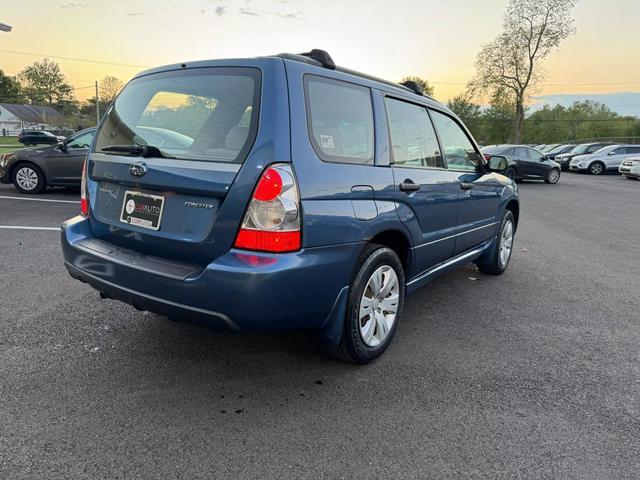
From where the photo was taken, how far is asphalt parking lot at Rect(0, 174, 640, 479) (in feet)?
6.98

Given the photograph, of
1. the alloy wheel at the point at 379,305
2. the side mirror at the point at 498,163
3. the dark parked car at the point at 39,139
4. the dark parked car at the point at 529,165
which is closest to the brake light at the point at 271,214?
the alloy wheel at the point at 379,305

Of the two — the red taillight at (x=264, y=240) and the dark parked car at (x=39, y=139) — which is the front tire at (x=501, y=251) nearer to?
the red taillight at (x=264, y=240)

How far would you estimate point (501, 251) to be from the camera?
5262mm

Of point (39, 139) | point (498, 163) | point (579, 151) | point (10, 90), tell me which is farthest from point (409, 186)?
point (10, 90)

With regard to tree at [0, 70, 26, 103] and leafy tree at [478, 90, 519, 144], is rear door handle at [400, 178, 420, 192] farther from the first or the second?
tree at [0, 70, 26, 103]

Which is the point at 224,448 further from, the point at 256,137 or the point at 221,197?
the point at 256,137

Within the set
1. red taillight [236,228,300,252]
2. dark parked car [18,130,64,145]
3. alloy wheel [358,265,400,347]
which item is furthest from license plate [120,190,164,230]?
dark parked car [18,130,64,145]

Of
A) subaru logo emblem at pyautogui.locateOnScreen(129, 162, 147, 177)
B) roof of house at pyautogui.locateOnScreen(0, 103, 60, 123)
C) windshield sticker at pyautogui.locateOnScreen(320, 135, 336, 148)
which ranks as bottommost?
subaru logo emblem at pyautogui.locateOnScreen(129, 162, 147, 177)

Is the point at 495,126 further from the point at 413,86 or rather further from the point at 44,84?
the point at 44,84

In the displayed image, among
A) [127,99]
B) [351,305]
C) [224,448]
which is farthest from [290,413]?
[127,99]

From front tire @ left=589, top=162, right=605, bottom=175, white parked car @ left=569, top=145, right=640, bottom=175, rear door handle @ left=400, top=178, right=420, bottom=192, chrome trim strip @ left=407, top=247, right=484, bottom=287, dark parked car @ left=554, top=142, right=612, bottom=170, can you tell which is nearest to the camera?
rear door handle @ left=400, top=178, right=420, bottom=192

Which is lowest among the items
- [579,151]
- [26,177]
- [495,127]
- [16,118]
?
[26,177]

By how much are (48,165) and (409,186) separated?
9.26m

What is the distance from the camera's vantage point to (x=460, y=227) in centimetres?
410
